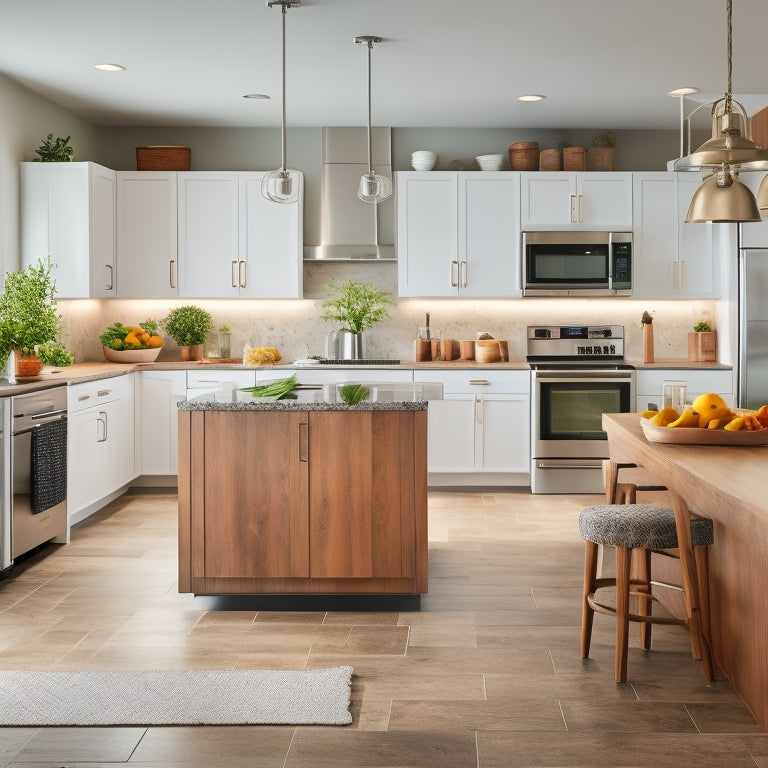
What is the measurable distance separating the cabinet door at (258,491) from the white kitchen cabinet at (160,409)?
9.09ft

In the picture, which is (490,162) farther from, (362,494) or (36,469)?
(36,469)

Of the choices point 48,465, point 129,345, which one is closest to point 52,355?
point 48,465

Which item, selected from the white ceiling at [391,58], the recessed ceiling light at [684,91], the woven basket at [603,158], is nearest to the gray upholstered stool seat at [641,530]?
the white ceiling at [391,58]

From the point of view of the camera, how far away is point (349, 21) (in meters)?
4.57

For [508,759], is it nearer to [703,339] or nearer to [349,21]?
[349,21]

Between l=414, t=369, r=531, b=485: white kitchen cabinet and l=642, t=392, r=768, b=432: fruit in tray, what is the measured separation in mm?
3203

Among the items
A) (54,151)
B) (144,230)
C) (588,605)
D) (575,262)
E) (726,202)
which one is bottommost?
(588,605)

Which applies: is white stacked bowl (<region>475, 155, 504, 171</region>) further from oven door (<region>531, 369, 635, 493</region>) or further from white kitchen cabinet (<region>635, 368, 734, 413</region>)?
white kitchen cabinet (<region>635, 368, 734, 413</region>)

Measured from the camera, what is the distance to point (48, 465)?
4922 mm

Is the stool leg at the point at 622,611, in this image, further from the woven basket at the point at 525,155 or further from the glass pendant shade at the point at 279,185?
the woven basket at the point at 525,155

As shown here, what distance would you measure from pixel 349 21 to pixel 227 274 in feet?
9.05

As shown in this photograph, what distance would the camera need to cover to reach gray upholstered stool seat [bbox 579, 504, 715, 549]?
3135 millimetres

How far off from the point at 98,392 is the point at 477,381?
8.44 ft

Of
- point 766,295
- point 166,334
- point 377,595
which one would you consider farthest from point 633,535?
point 166,334
